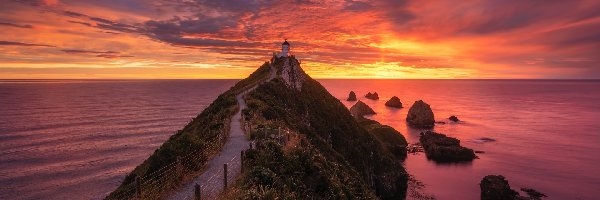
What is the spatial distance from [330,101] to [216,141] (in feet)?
142

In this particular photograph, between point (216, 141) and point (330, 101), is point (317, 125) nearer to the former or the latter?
point (330, 101)

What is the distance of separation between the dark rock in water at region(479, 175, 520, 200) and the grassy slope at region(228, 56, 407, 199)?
1073 cm

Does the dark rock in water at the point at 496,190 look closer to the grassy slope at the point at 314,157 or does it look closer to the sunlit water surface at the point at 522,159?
the sunlit water surface at the point at 522,159

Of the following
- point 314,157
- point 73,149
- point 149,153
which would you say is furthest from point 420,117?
point 314,157

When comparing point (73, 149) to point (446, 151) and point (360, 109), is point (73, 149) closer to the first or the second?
point (446, 151)

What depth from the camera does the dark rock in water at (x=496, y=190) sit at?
47719 mm

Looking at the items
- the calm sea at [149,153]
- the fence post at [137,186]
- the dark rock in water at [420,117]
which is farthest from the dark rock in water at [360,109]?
the fence post at [137,186]

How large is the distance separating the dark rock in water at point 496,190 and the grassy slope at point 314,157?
423 inches

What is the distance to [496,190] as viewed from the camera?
4853cm

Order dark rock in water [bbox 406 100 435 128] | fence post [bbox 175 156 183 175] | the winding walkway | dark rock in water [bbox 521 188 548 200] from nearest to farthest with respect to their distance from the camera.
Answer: the winding walkway, fence post [bbox 175 156 183 175], dark rock in water [bbox 521 188 548 200], dark rock in water [bbox 406 100 435 128]

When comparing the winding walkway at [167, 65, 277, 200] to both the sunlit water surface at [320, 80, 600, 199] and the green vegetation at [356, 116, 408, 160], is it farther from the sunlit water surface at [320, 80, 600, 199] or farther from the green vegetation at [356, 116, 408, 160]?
the green vegetation at [356, 116, 408, 160]

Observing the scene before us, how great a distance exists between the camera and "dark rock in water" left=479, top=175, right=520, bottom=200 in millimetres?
47719

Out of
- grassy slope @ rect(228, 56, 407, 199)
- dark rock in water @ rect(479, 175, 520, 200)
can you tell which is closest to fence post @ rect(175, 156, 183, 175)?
grassy slope @ rect(228, 56, 407, 199)

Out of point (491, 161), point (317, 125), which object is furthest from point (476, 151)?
point (317, 125)
